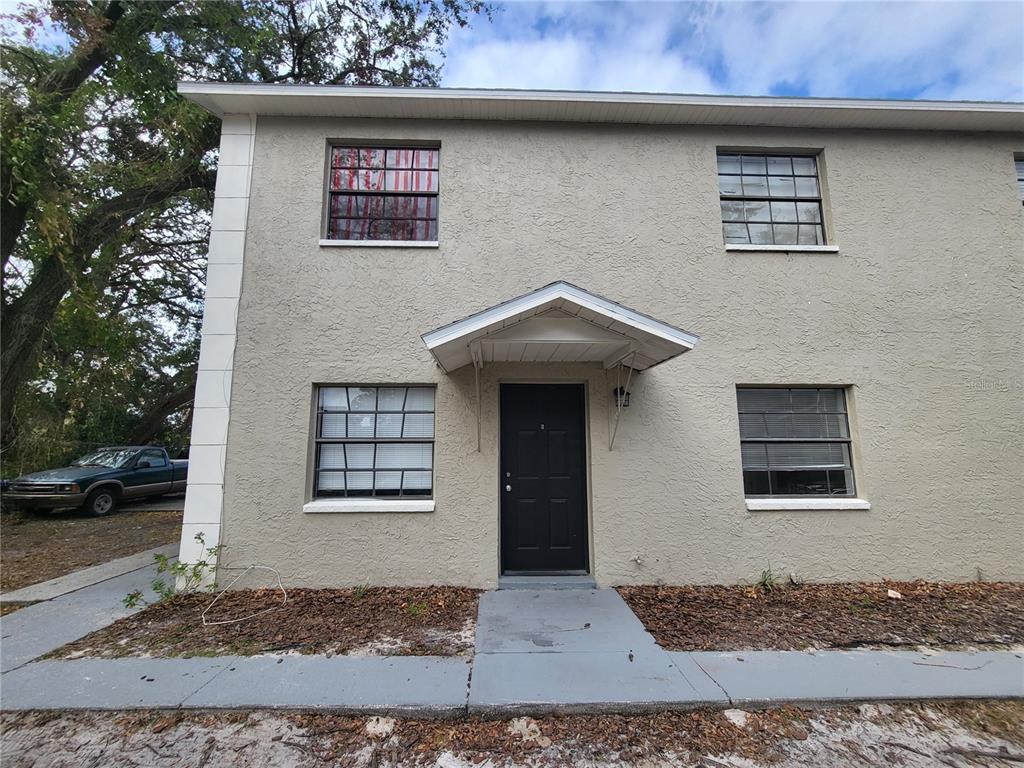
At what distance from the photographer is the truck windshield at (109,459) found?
12.0m

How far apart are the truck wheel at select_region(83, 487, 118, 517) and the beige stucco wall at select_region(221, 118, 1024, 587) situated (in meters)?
9.14

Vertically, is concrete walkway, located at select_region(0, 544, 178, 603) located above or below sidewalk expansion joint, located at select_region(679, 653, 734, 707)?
above

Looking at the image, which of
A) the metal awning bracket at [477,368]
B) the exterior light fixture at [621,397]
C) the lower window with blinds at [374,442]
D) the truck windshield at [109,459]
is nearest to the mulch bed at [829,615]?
the exterior light fixture at [621,397]

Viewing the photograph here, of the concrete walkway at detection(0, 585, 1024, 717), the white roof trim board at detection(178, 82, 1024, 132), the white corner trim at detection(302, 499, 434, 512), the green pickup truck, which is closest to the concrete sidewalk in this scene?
the concrete walkway at detection(0, 585, 1024, 717)

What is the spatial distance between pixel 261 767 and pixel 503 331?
147 inches

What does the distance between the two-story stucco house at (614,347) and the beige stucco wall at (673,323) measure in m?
0.03

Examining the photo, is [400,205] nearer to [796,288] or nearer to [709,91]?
[709,91]

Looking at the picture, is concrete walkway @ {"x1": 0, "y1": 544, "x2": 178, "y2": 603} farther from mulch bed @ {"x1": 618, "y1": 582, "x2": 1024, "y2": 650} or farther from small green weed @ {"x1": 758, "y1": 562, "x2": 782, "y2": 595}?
small green weed @ {"x1": 758, "y1": 562, "x2": 782, "y2": 595}

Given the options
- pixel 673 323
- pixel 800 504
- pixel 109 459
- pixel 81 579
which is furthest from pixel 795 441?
pixel 109 459

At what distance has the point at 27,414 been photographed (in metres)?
11.9

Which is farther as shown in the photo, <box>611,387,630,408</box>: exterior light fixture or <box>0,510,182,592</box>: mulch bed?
<box>0,510,182,592</box>: mulch bed

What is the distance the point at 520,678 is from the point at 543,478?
101 inches

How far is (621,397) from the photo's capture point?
5508 millimetres

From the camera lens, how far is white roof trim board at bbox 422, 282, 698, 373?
4402mm
